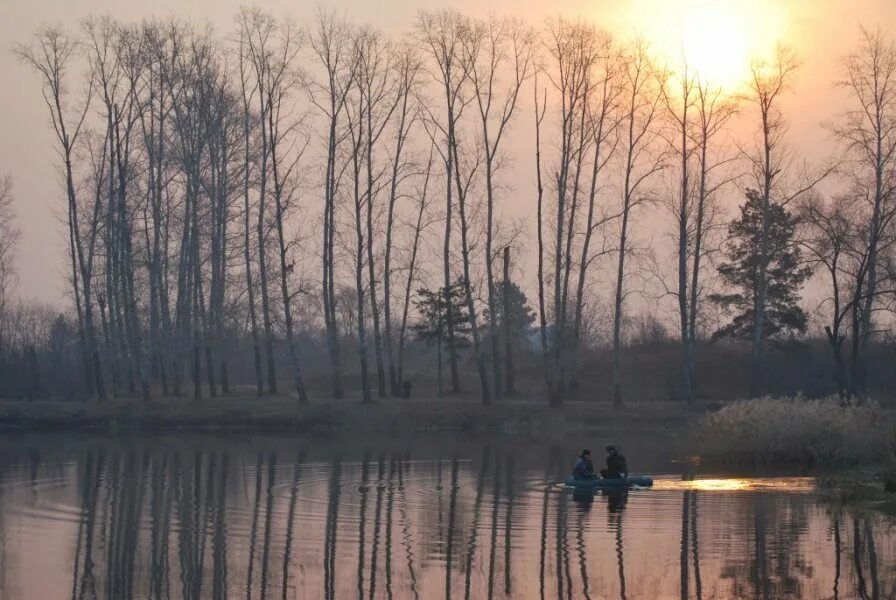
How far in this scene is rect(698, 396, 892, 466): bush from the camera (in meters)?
28.7

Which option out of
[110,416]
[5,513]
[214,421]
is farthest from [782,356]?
[5,513]

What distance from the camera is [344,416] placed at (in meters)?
51.9

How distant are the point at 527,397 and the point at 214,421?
15211mm

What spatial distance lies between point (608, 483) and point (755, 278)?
126 ft

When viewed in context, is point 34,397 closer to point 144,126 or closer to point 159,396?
point 159,396

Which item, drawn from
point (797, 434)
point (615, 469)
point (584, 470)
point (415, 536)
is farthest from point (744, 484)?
point (415, 536)

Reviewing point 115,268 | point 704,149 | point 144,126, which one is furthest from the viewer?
point 115,268

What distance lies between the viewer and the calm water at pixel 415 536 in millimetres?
14531

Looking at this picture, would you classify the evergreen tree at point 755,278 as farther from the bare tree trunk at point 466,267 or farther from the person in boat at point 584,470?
the person in boat at point 584,470

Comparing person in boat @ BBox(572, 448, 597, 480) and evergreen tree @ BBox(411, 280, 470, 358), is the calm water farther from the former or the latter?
evergreen tree @ BBox(411, 280, 470, 358)

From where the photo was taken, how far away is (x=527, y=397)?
57.9 m

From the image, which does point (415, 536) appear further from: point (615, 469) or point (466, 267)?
point (466, 267)

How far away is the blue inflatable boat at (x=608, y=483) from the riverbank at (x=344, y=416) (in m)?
23.4

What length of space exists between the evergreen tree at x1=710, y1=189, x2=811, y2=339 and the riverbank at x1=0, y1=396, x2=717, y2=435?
10.8 meters
